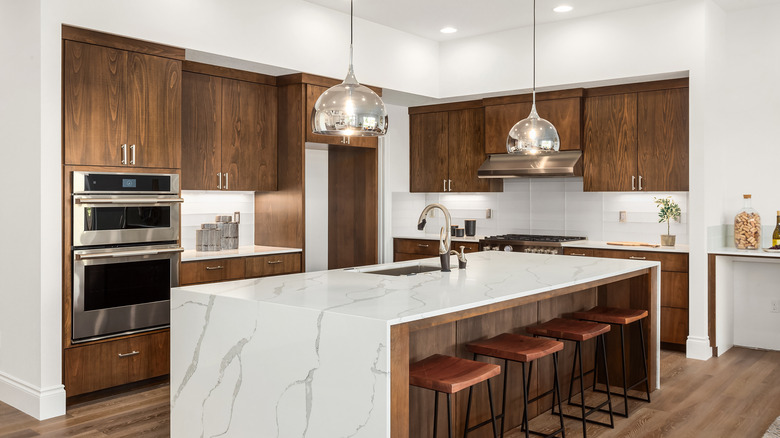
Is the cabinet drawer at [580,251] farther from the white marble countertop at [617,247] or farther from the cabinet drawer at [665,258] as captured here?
the cabinet drawer at [665,258]

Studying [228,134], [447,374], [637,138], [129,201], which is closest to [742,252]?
[637,138]

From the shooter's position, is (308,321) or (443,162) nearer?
(308,321)

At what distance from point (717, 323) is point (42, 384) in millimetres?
5086

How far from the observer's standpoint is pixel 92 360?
421cm

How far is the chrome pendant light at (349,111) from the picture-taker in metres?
3.00

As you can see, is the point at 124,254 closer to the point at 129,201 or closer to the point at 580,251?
the point at 129,201

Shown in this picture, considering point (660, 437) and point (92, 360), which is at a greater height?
point (92, 360)

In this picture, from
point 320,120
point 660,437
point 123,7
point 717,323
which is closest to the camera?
point 320,120

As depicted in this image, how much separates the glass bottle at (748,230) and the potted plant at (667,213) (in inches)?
Result: 19.6

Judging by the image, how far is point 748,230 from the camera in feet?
18.2

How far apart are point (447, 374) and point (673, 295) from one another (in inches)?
138

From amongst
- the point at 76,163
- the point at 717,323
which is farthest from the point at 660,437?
the point at 76,163

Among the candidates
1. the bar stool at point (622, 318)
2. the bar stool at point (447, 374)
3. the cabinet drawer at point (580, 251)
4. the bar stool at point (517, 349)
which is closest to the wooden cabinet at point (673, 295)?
the cabinet drawer at point (580, 251)

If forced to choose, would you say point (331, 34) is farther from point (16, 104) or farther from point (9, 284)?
point (9, 284)
